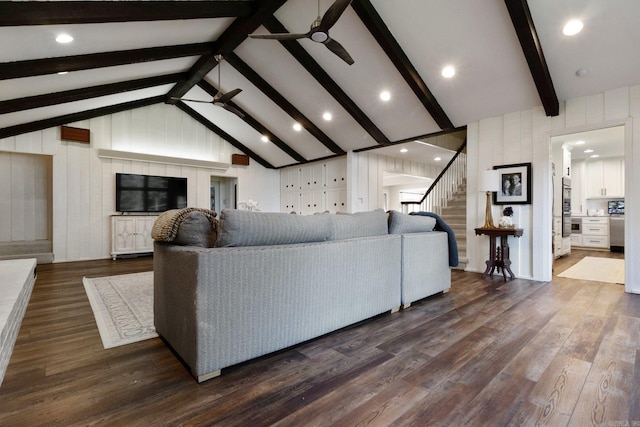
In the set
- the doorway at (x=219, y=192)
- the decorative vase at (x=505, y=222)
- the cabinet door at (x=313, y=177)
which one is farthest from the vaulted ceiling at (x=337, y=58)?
the doorway at (x=219, y=192)

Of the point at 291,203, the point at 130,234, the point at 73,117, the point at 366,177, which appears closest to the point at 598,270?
the point at 366,177

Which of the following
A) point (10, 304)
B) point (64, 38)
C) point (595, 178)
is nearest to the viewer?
point (10, 304)

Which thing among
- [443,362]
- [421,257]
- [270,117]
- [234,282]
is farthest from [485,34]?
[270,117]

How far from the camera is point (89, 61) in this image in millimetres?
3746

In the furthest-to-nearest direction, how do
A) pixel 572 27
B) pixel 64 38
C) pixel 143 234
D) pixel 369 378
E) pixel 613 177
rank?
pixel 613 177
pixel 143 234
pixel 64 38
pixel 572 27
pixel 369 378

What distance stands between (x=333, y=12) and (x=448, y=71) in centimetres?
218

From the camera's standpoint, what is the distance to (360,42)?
4.22 metres

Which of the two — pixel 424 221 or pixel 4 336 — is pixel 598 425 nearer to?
pixel 424 221

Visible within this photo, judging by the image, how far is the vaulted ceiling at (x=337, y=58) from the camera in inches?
119

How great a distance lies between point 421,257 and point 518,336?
0.99 meters

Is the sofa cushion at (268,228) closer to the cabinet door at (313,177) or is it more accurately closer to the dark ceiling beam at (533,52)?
the dark ceiling beam at (533,52)

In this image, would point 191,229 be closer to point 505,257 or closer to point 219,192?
point 505,257

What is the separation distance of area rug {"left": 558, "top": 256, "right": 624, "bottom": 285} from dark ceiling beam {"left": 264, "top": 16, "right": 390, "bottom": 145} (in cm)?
385

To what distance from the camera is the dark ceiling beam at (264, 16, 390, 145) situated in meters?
4.42
